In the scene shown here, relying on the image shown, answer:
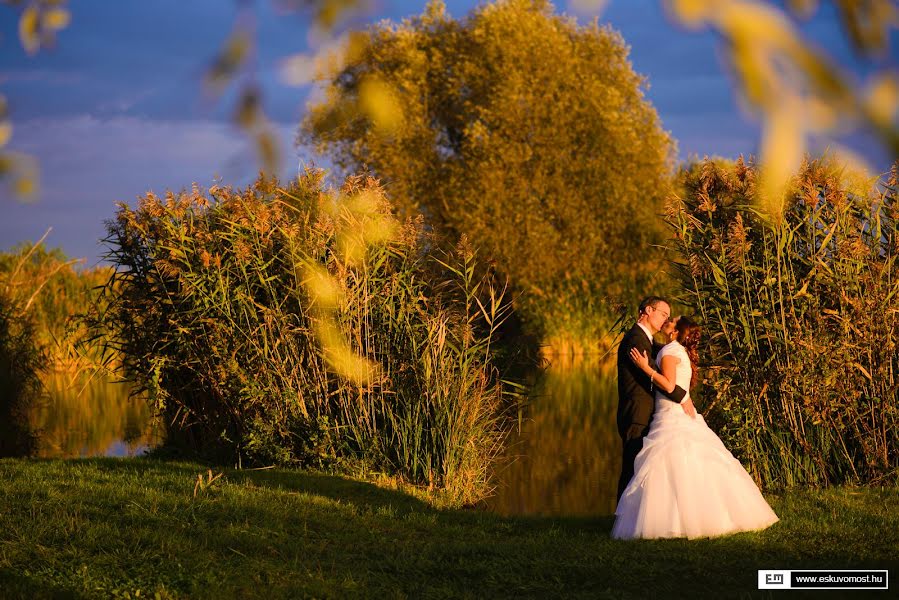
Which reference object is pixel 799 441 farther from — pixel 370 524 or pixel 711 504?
pixel 370 524

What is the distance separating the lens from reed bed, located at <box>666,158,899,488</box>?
931 centimetres

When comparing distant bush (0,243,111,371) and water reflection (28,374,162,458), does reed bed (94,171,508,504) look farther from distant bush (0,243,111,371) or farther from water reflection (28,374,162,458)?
distant bush (0,243,111,371)

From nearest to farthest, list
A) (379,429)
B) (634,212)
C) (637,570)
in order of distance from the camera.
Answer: (637,570) → (379,429) → (634,212)

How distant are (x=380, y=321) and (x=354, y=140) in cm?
2178

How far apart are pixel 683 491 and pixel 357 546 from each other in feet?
8.25

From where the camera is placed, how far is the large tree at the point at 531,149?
2888 cm

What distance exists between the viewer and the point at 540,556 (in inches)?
277

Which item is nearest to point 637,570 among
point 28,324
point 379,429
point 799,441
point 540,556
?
point 540,556

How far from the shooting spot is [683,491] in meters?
7.30

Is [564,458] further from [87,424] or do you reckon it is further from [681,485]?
[87,424]

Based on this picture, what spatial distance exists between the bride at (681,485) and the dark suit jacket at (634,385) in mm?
268

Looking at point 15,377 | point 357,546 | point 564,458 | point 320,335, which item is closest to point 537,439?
point 564,458

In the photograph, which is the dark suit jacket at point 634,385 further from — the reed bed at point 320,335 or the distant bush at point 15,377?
the distant bush at point 15,377

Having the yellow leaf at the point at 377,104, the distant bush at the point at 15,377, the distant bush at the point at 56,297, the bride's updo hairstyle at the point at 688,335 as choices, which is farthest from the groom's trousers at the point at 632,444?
the distant bush at the point at 56,297
